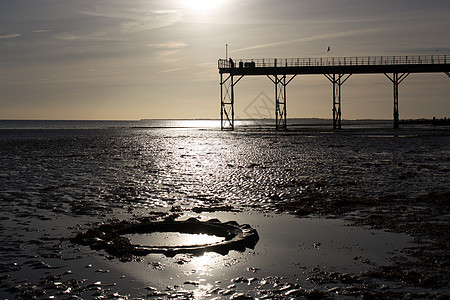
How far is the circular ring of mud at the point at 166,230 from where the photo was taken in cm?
832

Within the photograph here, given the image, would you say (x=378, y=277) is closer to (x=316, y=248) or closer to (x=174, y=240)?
(x=316, y=248)

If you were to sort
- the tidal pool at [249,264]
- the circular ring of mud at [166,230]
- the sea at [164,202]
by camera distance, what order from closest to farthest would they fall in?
1. the tidal pool at [249,264]
2. the sea at [164,202]
3. the circular ring of mud at [166,230]

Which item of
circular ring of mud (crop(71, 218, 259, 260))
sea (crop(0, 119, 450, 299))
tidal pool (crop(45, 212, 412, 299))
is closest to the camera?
tidal pool (crop(45, 212, 412, 299))

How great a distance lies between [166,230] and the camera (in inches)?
402

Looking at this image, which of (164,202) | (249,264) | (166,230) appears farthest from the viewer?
(164,202)

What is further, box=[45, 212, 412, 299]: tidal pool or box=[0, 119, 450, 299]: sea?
box=[0, 119, 450, 299]: sea

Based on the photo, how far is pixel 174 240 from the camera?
9.39m

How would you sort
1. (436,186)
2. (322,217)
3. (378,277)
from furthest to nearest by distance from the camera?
(436,186)
(322,217)
(378,277)

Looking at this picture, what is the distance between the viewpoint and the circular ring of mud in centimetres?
832

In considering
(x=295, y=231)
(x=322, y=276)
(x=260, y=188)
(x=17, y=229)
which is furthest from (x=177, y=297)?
(x=260, y=188)

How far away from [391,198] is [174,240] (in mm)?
7482

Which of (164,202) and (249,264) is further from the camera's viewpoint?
(164,202)

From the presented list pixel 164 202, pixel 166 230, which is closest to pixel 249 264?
pixel 166 230

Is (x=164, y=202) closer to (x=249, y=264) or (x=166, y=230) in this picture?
(x=166, y=230)
